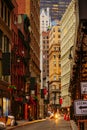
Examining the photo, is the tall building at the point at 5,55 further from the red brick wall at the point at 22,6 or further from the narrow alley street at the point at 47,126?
the red brick wall at the point at 22,6

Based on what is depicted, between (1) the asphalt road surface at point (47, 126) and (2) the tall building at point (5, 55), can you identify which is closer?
(1) the asphalt road surface at point (47, 126)

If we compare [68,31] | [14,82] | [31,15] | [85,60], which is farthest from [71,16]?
[85,60]

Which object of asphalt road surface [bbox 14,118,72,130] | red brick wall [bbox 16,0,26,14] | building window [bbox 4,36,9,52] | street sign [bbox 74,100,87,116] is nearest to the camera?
street sign [bbox 74,100,87,116]

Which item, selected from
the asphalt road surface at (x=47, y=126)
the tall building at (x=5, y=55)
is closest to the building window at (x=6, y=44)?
the tall building at (x=5, y=55)

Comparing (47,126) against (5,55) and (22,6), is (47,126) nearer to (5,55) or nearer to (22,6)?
(5,55)

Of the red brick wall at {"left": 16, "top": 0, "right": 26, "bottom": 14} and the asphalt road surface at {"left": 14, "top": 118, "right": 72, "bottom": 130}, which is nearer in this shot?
the asphalt road surface at {"left": 14, "top": 118, "right": 72, "bottom": 130}

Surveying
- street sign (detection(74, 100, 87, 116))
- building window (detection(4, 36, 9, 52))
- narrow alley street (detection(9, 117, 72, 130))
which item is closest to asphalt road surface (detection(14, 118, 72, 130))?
narrow alley street (detection(9, 117, 72, 130))

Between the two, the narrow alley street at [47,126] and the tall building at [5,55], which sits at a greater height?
the tall building at [5,55]

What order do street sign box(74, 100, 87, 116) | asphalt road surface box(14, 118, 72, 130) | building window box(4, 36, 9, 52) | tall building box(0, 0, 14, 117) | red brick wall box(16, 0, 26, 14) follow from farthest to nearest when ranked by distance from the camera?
red brick wall box(16, 0, 26, 14)
building window box(4, 36, 9, 52)
tall building box(0, 0, 14, 117)
asphalt road surface box(14, 118, 72, 130)
street sign box(74, 100, 87, 116)

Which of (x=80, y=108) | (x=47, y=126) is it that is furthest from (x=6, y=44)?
(x=80, y=108)

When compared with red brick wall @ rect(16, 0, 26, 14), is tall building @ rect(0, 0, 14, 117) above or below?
below

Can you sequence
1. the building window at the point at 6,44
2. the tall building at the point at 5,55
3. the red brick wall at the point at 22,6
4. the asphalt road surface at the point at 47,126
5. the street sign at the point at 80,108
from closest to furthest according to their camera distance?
the street sign at the point at 80,108
the asphalt road surface at the point at 47,126
the tall building at the point at 5,55
the building window at the point at 6,44
the red brick wall at the point at 22,6

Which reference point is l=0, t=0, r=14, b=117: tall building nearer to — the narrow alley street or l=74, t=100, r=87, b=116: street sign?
the narrow alley street

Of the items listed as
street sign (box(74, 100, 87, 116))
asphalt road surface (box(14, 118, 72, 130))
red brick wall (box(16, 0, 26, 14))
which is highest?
red brick wall (box(16, 0, 26, 14))
